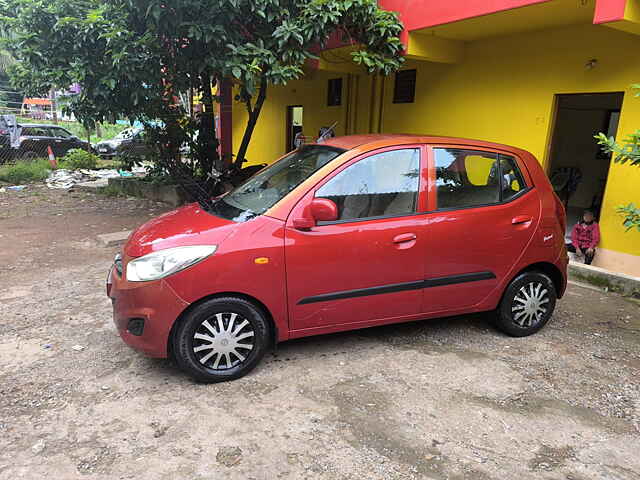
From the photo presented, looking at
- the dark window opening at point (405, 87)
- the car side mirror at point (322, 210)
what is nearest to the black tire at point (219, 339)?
the car side mirror at point (322, 210)

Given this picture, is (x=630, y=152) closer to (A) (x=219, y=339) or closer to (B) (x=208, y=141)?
(A) (x=219, y=339)

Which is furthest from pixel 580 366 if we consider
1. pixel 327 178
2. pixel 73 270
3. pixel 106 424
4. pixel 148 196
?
pixel 148 196

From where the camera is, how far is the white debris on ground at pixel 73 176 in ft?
40.9

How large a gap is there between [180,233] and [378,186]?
4.76 feet

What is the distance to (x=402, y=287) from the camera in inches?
141

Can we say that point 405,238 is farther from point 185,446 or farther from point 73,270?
point 73,270

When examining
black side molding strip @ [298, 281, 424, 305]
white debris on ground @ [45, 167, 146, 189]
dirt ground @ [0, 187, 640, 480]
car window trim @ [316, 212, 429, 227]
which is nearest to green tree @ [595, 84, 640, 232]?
dirt ground @ [0, 187, 640, 480]

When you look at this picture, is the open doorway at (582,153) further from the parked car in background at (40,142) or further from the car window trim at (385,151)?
the parked car in background at (40,142)

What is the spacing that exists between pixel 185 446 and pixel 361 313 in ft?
4.89

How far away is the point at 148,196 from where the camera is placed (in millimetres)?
10914

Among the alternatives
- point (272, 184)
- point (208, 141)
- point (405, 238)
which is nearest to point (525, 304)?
point (405, 238)

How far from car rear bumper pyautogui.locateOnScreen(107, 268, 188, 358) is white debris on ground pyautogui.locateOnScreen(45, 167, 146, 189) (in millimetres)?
10093

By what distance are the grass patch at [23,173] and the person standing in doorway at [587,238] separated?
12.7 meters

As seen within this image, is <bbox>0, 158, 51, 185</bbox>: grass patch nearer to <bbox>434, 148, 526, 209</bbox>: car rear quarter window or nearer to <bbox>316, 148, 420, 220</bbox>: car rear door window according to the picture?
<bbox>316, 148, 420, 220</bbox>: car rear door window
